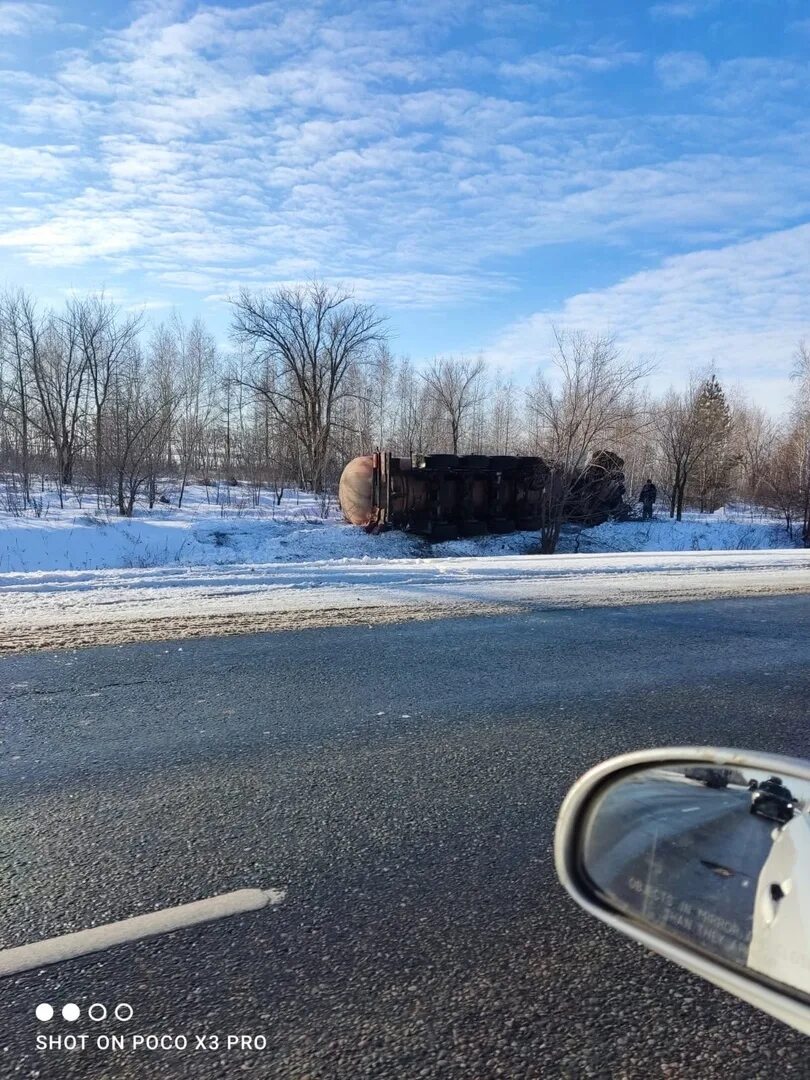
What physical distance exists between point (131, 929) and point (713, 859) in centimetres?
203

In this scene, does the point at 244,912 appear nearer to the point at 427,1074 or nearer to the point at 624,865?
the point at 427,1074

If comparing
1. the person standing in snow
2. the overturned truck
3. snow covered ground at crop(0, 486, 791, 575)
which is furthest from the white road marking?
the person standing in snow

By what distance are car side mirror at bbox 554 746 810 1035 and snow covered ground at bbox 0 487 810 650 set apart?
6151mm

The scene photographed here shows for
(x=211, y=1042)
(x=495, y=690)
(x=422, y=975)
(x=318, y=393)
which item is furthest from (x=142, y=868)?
(x=318, y=393)

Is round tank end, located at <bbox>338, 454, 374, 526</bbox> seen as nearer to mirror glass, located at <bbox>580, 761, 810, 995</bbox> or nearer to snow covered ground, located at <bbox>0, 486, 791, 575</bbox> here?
snow covered ground, located at <bbox>0, 486, 791, 575</bbox>

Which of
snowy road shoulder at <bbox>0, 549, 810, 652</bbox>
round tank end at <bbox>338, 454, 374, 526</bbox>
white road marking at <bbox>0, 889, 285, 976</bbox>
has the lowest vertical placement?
white road marking at <bbox>0, 889, 285, 976</bbox>

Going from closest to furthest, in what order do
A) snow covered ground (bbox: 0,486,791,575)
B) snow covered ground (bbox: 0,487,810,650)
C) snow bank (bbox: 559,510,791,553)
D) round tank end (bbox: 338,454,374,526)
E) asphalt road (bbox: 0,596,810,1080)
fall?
asphalt road (bbox: 0,596,810,1080) < snow covered ground (bbox: 0,487,810,650) < snow covered ground (bbox: 0,486,791,575) < round tank end (bbox: 338,454,374,526) < snow bank (bbox: 559,510,791,553)

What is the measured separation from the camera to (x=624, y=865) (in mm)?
1797

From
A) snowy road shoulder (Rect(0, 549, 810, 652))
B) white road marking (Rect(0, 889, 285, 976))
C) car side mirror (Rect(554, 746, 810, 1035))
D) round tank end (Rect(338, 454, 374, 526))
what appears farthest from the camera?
round tank end (Rect(338, 454, 374, 526))

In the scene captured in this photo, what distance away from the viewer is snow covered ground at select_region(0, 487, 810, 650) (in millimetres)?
8188

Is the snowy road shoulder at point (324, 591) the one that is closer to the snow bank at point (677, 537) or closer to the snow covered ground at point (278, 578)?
the snow covered ground at point (278, 578)

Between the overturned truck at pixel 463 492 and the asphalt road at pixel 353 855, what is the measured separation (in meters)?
15.7

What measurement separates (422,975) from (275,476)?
38423 mm

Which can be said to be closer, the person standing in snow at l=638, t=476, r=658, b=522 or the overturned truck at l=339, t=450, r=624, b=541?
the overturned truck at l=339, t=450, r=624, b=541
